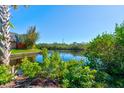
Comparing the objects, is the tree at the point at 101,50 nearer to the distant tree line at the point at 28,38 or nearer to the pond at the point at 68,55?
the pond at the point at 68,55

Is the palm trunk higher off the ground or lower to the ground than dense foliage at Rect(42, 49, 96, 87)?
higher

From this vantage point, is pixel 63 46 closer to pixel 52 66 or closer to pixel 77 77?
pixel 52 66

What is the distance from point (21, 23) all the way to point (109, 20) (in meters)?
1.37

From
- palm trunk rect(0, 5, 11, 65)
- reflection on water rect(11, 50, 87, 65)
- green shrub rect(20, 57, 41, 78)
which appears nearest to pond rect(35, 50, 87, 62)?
reflection on water rect(11, 50, 87, 65)

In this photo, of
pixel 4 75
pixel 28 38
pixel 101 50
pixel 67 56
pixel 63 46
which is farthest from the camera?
pixel 28 38

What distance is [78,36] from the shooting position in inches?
193

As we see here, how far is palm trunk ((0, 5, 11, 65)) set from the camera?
187 inches

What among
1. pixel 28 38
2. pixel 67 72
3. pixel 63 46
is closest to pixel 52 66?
pixel 67 72

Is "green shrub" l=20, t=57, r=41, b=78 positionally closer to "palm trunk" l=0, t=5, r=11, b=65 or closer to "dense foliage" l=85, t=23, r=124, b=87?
"palm trunk" l=0, t=5, r=11, b=65

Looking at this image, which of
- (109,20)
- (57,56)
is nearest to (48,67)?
(57,56)

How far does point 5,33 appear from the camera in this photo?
4.80 meters

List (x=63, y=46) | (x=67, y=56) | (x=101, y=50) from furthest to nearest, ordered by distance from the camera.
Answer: (x=63, y=46) < (x=101, y=50) < (x=67, y=56)
